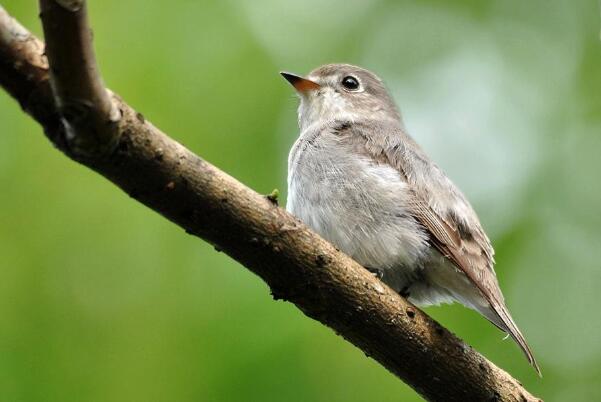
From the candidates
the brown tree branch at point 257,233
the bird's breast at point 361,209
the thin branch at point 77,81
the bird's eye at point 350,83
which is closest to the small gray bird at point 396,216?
the bird's breast at point 361,209

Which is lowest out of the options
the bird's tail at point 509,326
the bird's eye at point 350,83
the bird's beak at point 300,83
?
the bird's tail at point 509,326

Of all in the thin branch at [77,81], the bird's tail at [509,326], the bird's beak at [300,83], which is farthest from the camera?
the bird's beak at [300,83]

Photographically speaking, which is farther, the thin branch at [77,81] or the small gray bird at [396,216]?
the small gray bird at [396,216]

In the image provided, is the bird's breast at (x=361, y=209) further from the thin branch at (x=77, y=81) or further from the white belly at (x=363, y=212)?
the thin branch at (x=77, y=81)

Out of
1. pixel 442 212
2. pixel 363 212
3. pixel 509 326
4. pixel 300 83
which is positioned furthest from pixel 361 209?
pixel 300 83

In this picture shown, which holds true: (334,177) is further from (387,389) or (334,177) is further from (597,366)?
(597,366)

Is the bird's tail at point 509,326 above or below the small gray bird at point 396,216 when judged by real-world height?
below

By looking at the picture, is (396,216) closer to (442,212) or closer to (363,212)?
(363,212)
